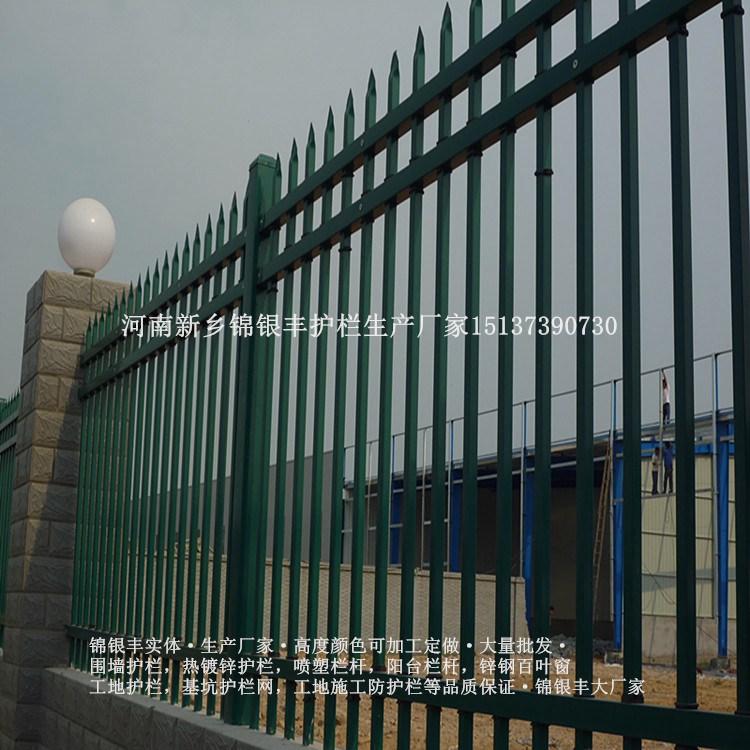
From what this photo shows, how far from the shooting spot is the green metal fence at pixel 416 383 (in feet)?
7.82

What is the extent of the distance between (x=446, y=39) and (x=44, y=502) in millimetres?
4731

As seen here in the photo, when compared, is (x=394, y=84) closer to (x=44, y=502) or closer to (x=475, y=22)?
(x=475, y=22)

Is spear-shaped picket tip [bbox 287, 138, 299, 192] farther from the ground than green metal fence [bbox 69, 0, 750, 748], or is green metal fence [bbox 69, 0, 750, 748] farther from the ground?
spear-shaped picket tip [bbox 287, 138, 299, 192]

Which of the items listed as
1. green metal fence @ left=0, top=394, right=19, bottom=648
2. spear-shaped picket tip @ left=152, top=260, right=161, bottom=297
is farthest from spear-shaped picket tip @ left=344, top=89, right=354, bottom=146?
green metal fence @ left=0, top=394, right=19, bottom=648

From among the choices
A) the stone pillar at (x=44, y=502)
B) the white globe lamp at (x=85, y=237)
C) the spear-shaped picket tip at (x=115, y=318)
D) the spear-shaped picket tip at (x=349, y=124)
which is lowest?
the stone pillar at (x=44, y=502)

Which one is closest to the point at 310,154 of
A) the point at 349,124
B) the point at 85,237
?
the point at 349,124

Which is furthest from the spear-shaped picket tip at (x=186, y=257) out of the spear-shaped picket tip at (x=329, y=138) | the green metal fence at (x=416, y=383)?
the spear-shaped picket tip at (x=329, y=138)

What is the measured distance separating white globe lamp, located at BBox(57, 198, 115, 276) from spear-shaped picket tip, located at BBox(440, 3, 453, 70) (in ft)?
→ 14.7

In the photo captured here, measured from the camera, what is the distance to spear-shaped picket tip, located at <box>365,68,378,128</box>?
382 centimetres

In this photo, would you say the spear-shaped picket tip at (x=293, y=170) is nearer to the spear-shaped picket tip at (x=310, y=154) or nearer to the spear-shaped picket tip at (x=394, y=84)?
the spear-shaped picket tip at (x=310, y=154)

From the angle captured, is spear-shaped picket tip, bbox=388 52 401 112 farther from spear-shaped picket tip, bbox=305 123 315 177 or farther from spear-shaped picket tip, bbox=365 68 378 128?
spear-shaped picket tip, bbox=305 123 315 177

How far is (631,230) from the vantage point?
8.43 ft

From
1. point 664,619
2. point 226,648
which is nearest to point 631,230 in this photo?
point 226,648

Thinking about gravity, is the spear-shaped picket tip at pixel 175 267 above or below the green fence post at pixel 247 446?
above
